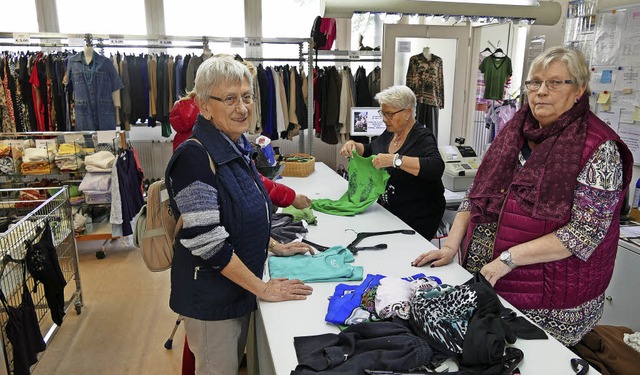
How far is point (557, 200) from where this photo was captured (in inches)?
60.9

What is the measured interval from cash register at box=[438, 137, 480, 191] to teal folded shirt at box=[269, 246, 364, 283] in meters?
1.91

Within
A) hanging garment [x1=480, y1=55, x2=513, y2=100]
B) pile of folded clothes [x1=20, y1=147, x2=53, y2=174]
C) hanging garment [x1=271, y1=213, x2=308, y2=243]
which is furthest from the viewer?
hanging garment [x1=480, y1=55, x2=513, y2=100]

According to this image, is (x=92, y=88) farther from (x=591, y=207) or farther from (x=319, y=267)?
(x=591, y=207)

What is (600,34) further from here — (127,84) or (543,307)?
(127,84)

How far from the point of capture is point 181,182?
55.4 inches

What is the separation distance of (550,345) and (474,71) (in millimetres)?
4466

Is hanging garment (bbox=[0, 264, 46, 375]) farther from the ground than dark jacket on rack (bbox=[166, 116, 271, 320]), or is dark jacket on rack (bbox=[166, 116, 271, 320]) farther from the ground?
dark jacket on rack (bbox=[166, 116, 271, 320])

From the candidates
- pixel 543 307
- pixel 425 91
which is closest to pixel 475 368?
pixel 543 307

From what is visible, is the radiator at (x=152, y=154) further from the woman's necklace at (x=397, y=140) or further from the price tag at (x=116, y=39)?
the woman's necklace at (x=397, y=140)

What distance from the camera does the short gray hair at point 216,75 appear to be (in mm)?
1457

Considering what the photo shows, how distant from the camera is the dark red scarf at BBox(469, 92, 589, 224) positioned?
154cm

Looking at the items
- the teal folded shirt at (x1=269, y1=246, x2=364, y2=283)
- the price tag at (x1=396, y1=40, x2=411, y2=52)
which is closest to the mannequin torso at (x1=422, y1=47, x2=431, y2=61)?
the price tag at (x1=396, y1=40, x2=411, y2=52)

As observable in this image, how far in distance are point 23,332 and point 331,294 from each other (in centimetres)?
173

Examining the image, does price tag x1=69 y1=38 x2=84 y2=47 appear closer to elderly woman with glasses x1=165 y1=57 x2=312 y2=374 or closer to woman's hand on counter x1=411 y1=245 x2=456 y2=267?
elderly woman with glasses x1=165 y1=57 x2=312 y2=374
